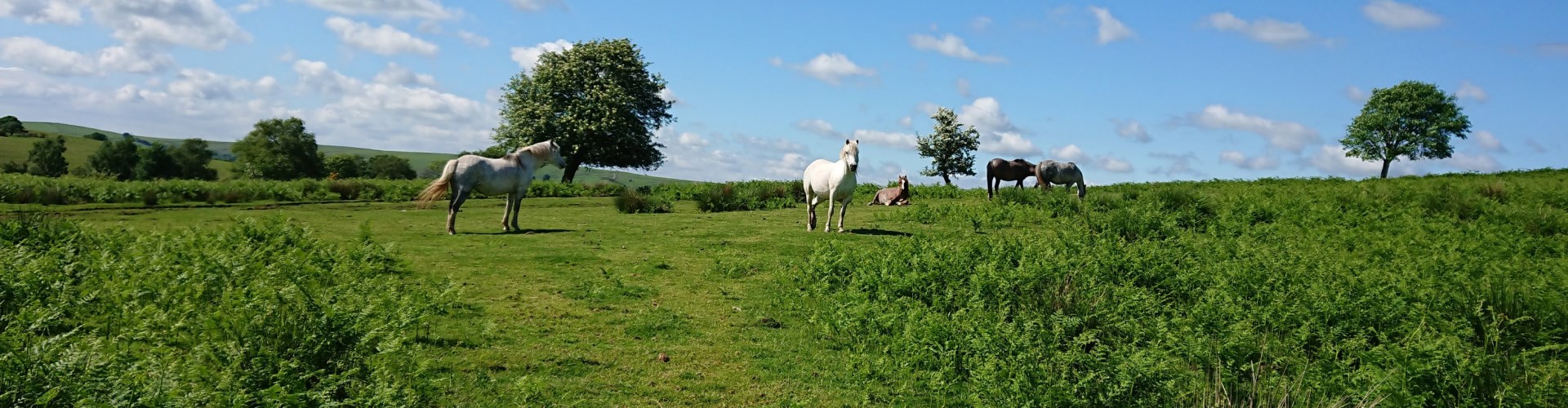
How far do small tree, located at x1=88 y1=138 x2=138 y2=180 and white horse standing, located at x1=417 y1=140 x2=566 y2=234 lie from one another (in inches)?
2482

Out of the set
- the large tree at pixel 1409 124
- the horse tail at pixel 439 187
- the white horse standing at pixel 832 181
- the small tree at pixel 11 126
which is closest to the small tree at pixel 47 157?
the small tree at pixel 11 126

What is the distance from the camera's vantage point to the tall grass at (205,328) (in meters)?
4.89

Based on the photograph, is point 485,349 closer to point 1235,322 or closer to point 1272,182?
point 1235,322

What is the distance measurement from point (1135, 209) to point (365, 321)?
1521cm

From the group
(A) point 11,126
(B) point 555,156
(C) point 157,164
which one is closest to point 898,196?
(B) point 555,156

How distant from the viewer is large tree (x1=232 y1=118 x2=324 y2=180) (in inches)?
2857

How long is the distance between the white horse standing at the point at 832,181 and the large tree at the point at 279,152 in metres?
71.0

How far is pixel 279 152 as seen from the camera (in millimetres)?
74688

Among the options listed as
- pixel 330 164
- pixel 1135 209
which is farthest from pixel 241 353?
pixel 330 164

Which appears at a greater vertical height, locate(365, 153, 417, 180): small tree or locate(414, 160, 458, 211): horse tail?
locate(365, 153, 417, 180): small tree

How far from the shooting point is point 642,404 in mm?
6137

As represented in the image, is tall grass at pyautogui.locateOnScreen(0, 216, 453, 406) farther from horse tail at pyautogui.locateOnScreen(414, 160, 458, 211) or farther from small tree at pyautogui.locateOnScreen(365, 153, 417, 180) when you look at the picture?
small tree at pyautogui.locateOnScreen(365, 153, 417, 180)

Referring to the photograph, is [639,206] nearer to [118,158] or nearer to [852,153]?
[852,153]

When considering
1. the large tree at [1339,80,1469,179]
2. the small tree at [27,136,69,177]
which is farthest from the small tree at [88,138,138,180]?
the large tree at [1339,80,1469,179]
